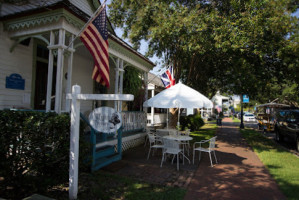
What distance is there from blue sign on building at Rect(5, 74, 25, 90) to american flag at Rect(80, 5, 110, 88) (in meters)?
3.23

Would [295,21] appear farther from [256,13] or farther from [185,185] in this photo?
[185,185]

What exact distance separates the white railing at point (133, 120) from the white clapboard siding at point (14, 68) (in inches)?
143

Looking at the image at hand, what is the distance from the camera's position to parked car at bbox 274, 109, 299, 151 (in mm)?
10272

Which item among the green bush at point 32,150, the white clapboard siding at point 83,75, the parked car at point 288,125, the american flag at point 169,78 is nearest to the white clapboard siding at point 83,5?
the white clapboard siding at point 83,75

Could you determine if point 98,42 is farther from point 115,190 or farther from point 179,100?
point 115,190

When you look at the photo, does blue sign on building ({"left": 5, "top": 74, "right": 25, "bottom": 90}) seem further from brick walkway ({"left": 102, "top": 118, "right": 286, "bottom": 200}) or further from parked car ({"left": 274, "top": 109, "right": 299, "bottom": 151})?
parked car ({"left": 274, "top": 109, "right": 299, "bottom": 151})

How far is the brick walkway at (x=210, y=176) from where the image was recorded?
15.0ft

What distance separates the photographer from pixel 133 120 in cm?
923

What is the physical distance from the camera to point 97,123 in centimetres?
482

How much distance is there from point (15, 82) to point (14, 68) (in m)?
0.45

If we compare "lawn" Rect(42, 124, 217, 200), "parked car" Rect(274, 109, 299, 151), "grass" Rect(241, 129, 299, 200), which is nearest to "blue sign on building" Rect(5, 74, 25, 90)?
"lawn" Rect(42, 124, 217, 200)

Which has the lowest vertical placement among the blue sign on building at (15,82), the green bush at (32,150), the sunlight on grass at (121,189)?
the sunlight on grass at (121,189)

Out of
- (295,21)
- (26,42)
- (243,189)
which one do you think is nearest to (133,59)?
(26,42)

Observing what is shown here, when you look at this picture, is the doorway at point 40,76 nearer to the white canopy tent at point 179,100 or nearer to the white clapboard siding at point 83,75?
the white clapboard siding at point 83,75
